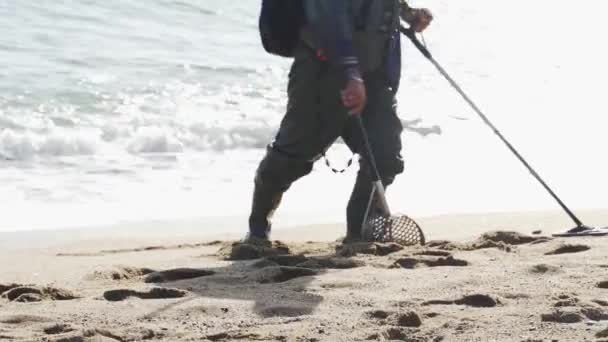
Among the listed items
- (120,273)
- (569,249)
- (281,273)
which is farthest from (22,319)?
(569,249)

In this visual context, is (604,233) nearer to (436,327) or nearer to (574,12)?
(436,327)

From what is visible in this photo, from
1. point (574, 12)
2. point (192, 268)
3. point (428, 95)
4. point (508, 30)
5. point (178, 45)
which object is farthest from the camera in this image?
point (574, 12)

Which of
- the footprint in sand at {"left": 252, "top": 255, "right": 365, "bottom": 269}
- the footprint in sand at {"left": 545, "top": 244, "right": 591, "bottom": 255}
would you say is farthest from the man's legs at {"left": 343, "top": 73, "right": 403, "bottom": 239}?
the footprint in sand at {"left": 545, "top": 244, "right": 591, "bottom": 255}

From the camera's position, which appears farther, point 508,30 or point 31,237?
point 508,30

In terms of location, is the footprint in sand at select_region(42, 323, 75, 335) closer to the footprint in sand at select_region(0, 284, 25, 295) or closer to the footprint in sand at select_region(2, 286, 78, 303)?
the footprint in sand at select_region(2, 286, 78, 303)

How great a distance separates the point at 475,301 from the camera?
4.93m

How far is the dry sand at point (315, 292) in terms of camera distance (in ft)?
14.7

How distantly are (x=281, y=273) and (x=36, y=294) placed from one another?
108 centimetres

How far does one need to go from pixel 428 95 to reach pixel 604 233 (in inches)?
305

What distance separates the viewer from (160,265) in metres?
6.02

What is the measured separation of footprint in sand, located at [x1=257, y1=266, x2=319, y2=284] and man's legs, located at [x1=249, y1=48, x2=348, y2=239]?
0.84 meters

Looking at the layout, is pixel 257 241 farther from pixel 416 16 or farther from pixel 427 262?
pixel 416 16

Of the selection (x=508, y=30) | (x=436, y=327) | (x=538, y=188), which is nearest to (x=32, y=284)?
(x=436, y=327)

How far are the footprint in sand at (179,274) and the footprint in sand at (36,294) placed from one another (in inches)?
20.6
